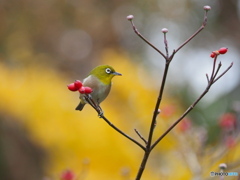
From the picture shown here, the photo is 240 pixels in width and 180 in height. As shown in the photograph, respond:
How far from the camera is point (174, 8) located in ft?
32.3

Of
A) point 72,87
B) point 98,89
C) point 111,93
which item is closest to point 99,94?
point 98,89

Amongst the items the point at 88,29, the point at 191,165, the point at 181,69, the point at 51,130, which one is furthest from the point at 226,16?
the point at 191,165

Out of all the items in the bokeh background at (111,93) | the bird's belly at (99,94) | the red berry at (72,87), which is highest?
the bokeh background at (111,93)

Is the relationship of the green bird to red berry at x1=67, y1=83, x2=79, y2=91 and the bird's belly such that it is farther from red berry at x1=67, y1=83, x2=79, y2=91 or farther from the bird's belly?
red berry at x1=67, y1=83, x2=79, y2=91

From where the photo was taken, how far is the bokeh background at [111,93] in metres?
5.38

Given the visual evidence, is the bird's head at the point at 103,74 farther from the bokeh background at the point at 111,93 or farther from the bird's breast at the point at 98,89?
the bokeh background at the point at 111,93

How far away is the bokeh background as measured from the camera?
17.6 feet

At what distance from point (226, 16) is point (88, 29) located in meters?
2.86

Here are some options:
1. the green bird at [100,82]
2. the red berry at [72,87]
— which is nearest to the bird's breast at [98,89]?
the green bird at [100,82]

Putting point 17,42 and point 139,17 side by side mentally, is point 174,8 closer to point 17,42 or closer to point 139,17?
point 139,17

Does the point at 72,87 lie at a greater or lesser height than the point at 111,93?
lesser

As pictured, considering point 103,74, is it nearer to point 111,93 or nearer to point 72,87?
point 72,87

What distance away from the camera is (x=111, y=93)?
7.18 metres

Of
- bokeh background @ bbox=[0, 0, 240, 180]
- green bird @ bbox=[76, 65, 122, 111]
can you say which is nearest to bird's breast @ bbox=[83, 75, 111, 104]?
green bird @ bbox=[76, 65, 122, 111]
